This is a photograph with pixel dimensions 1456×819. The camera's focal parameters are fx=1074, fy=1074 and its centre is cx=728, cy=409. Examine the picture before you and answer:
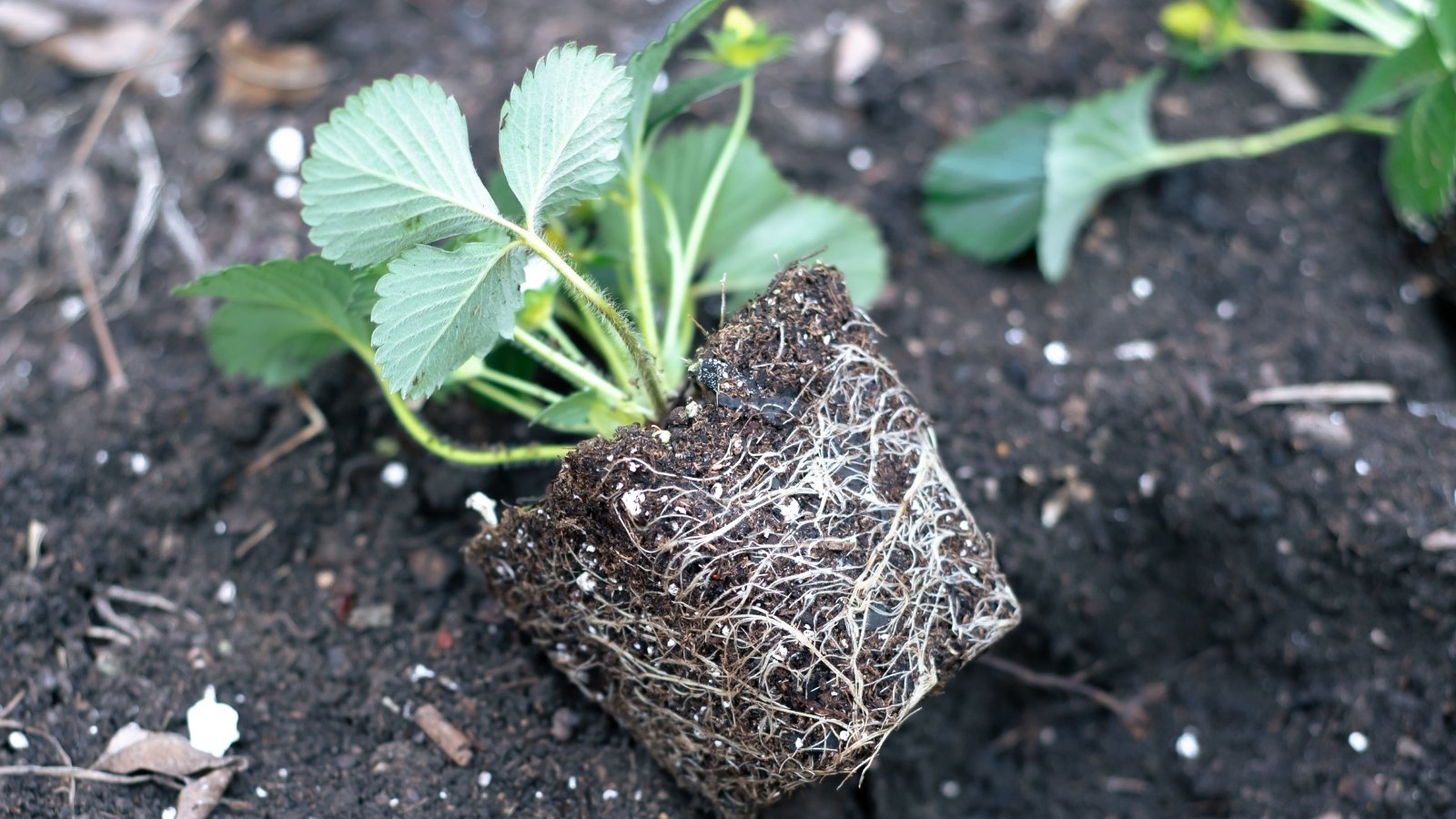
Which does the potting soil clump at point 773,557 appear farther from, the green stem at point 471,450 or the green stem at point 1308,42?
the green stem at point 1308,42

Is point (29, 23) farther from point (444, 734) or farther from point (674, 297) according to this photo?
point (444, 734)

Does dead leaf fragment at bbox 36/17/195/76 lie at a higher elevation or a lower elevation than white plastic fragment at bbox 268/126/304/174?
higher

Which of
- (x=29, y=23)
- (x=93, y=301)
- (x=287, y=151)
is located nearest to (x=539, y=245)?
(x=287, y=151)

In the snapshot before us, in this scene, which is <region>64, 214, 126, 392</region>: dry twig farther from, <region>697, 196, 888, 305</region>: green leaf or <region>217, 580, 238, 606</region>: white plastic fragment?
<region>697, 196, 888, 305</region>: green leaf

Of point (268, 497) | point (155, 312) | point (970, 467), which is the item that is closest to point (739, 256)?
point (970, 467)

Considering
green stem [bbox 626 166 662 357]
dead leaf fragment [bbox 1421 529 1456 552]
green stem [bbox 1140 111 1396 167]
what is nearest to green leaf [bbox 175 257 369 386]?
green stem [bbox 626 166 662 357]

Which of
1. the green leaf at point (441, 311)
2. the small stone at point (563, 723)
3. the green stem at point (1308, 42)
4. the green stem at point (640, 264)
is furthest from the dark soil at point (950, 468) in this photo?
the green leaf at point (441, 311)

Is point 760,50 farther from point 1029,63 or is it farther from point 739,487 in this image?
point 1029,63
